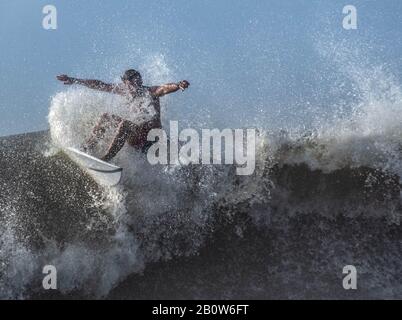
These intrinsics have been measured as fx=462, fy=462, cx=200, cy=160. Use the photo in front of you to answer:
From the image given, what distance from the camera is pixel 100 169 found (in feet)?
18.8

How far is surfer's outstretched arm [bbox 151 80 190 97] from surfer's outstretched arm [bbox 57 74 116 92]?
2.20ft

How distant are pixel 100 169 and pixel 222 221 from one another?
164 centimetres

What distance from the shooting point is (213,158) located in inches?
249

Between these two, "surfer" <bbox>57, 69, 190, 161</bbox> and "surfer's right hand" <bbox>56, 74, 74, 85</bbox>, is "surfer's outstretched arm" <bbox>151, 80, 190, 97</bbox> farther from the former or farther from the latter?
"surfer's right hand" <bbox>56, 74, 74, 85</bbox>

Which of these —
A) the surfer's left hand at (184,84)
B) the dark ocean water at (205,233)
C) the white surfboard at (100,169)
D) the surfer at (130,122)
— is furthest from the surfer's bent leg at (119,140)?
the surfer's left hand at (184,84)

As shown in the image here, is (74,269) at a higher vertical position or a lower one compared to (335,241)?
lower

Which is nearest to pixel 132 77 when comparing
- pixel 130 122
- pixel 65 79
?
pixel 130 122

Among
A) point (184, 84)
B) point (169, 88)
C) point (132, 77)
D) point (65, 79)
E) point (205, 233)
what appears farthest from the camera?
point (65, 79)

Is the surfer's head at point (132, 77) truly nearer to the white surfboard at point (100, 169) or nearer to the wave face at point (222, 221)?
the wave face at point (222, 221)

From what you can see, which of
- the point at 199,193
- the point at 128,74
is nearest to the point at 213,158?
the point at 199,193

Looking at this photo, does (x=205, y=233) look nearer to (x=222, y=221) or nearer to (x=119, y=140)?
(x=222, y=221)

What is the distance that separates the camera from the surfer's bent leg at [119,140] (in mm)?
5762
